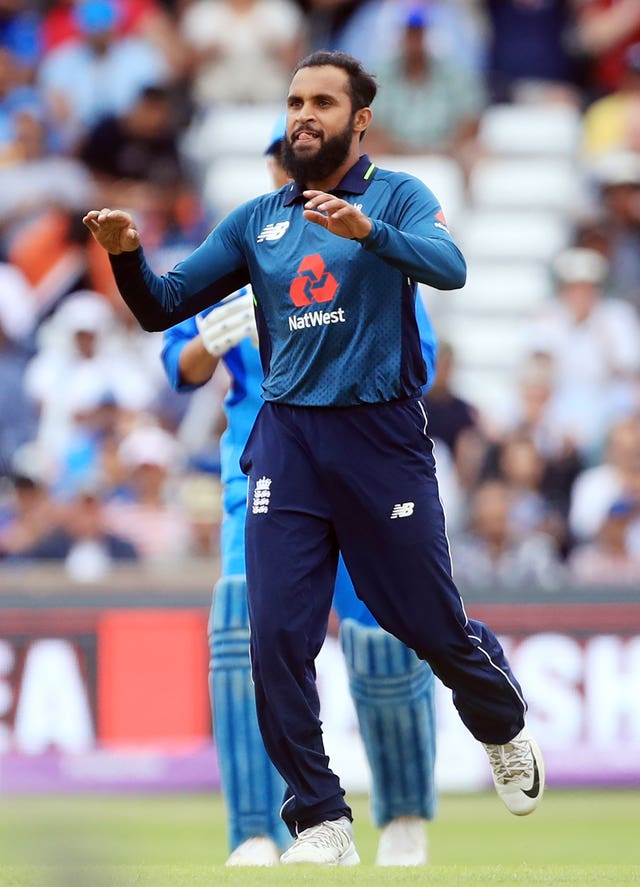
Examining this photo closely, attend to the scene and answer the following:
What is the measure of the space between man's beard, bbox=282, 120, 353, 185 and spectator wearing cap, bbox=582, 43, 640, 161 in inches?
405

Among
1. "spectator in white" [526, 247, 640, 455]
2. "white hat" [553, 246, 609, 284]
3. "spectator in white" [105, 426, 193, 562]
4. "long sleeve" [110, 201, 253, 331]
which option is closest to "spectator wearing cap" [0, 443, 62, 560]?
"spectator in white" [105, 426, 193, 562]

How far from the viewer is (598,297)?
1451 cm

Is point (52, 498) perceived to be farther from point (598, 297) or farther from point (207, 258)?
point (207, 258)

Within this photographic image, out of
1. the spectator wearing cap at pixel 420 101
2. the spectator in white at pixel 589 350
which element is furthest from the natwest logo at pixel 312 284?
the spectator wearing cap at pixel 420 101

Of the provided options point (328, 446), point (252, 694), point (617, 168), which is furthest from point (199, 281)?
point (617, 168)

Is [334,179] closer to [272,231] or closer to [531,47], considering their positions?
[272,231]

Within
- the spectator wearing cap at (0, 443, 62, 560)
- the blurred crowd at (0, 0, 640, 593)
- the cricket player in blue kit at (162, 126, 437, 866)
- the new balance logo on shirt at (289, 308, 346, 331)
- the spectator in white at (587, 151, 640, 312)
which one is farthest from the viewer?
the spectator in white at (587, 151, 640, 312)

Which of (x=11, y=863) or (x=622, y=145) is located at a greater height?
(x=622, y=145)

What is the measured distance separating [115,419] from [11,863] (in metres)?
6.95

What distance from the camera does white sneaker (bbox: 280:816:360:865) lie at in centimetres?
579

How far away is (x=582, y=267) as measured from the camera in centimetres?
1434

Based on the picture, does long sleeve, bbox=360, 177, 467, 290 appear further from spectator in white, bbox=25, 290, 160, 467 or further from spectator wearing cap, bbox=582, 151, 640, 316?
spectator wearing cap, bbox=582, 151, 640, 316

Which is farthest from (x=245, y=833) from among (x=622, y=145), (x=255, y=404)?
(x=622, y=145)

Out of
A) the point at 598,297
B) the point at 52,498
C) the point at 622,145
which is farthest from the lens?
the point at 622,145
